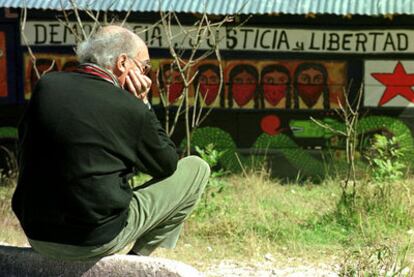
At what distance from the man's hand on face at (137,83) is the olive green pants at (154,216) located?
37 centimetres

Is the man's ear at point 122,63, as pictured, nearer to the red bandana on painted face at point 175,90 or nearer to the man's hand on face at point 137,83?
the man's hand on face at point 137,83

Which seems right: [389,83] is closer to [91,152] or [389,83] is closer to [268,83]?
[268,83]

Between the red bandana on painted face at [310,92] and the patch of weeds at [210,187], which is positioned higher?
the red bandana on painted face at [310,92]

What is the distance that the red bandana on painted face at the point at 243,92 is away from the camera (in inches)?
308

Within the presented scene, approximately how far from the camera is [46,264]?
290 centimetres

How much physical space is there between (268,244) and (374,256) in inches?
53.2

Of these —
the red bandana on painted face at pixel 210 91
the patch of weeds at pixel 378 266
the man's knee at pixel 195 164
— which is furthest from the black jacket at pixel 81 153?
the red bandana on painted face at pixel 210 91

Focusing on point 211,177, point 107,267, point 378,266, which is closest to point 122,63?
point 107,267

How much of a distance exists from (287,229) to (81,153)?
9.74 feet

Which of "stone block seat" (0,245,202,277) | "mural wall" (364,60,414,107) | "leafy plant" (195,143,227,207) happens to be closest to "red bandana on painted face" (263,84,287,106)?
"mural wall" (364,60,414,107)

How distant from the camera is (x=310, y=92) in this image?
7.76 meters

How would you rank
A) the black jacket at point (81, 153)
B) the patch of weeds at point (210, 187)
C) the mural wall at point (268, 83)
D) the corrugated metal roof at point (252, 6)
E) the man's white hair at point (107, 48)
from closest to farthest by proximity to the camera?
the black jacket at point (81, 153) → the man's white hair at point (107, 48) → the patch of weeds at point (210, 187) → the corrugated metal roof at point (252, 6) → the mural wall at point (268, 83)

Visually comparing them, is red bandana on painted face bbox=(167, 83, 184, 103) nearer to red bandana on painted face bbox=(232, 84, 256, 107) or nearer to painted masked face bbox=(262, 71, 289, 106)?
red bandana on painted face bbox=(232, 84, 256, 107)

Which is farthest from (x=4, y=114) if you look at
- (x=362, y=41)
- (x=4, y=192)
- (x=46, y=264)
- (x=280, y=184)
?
(x=46, y=264)
